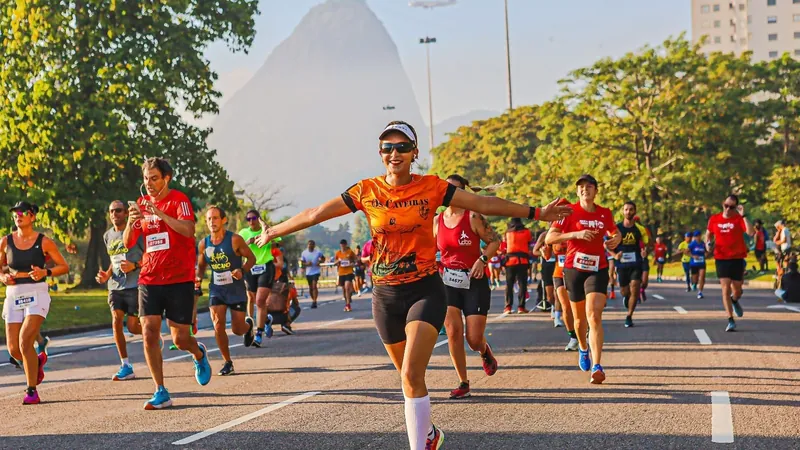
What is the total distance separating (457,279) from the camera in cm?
989

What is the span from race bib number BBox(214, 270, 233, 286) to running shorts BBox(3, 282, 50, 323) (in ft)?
8.28

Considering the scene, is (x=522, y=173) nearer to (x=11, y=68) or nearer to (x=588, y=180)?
(x=11, y=68)

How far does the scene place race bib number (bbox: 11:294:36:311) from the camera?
10.3 metres

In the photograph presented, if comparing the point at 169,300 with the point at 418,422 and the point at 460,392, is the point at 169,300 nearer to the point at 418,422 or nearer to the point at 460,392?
the point at 460,392

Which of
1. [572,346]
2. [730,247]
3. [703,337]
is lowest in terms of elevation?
[703,337]

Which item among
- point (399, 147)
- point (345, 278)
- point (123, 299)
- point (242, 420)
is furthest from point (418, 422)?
point (345, 278)

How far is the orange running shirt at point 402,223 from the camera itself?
6.29m

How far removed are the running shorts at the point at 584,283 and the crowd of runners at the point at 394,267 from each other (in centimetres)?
1

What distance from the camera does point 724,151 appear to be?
54031 mm

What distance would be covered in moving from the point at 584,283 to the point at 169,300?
14.1 feet

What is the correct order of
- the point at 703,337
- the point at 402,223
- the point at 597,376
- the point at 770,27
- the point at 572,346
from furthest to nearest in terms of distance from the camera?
the point at 770,27 < the point at 703,337 < the point at 572,346 < the point at 597,376 < the point at 402,223

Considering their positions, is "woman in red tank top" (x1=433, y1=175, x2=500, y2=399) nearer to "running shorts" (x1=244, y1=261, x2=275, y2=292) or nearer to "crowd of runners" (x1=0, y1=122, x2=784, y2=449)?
"crowd of runners" (x1=0, y1=122, x2=784, y2=449)

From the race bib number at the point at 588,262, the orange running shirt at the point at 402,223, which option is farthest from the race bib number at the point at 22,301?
the race bib number at the point at 588,262

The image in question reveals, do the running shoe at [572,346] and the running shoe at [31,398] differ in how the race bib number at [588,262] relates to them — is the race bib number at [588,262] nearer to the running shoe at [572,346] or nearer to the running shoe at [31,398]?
the running shoe at [572,346]
